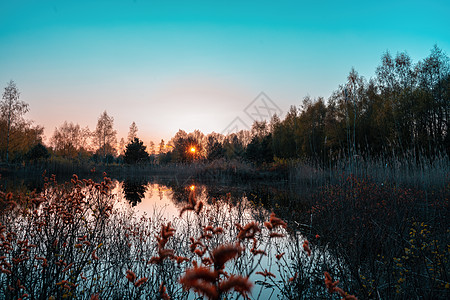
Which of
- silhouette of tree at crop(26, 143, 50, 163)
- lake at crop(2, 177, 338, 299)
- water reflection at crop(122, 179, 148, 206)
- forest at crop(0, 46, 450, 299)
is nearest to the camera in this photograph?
lake at crop(2, 177, 338, 299)

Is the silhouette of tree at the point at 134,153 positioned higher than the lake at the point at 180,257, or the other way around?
the silhouette of tree at the point at 134,153

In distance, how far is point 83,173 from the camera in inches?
930

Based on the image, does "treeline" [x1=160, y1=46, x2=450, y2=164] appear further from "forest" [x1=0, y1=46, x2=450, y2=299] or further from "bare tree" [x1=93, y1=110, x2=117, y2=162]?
"bare tree" [x1=93, y1=110, x2=117, y2=162]

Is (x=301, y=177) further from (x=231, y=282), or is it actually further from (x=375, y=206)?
(x=231, y=282)

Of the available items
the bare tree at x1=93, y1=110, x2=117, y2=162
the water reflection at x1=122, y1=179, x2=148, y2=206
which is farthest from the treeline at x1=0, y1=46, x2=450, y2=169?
the water reflection at x1=122, y1=179, x2=148, y2=206

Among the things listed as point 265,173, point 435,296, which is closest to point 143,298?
point 435,296

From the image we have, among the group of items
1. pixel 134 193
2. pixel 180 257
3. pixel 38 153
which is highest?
pixel 38 153

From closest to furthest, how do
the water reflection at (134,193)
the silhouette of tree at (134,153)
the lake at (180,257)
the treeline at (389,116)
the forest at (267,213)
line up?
the lake at (180,257)
the forest at (267,213)
the water reflection at (134,193)
the treeline at (389,116)
the silhouette of tree at (134,153)

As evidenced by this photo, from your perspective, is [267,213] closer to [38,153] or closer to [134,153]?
[38,153]

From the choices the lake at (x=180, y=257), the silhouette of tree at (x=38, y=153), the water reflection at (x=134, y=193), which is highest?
the silhouette of tree at (x=38, y=153)

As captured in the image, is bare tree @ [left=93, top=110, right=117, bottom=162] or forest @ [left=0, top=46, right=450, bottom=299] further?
bare tree @ [left=93, top=110, right=117, bottom=162]

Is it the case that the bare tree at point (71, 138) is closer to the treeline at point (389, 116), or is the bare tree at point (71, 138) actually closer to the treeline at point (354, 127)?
the treeline at point (354, 127)

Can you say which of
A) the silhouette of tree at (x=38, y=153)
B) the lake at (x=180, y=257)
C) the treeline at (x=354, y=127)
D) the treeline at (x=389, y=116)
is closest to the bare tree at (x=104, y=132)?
the treeline at (x=354, y=127)

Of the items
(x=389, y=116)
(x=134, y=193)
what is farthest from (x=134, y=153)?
(x=389, y=116)
